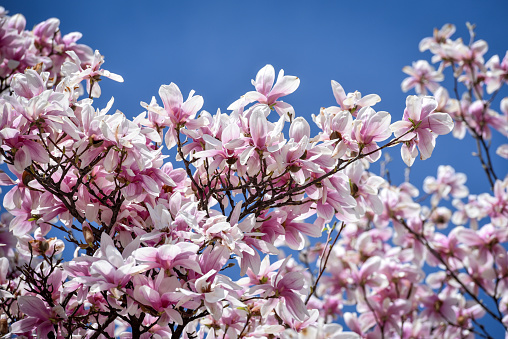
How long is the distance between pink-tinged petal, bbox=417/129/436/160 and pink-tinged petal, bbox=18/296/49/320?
3.68ft

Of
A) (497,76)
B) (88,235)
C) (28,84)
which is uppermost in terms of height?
(497,76)

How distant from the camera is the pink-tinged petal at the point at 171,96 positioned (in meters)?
1.16

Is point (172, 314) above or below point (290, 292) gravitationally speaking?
below

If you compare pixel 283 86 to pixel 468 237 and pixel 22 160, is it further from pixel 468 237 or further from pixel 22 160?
pixel 468 237

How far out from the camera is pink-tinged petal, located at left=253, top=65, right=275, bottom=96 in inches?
49.9

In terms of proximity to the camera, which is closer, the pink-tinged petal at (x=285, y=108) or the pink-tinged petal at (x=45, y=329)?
the pink-tinged petal at (x=45, y=329)

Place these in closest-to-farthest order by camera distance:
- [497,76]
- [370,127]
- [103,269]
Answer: [103,269] < [370,127] < [497,76]

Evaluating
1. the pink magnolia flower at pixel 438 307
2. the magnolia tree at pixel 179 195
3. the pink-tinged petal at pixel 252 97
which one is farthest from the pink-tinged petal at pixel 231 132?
the pink magnolia flower at pixel 438 307

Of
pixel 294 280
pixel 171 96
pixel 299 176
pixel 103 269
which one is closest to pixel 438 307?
pixel 294 280

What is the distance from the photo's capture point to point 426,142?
3.94 ft

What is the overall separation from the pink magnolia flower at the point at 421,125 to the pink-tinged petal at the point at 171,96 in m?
0.60

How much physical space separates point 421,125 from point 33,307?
3.83ft

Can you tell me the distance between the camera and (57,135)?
1193 mm

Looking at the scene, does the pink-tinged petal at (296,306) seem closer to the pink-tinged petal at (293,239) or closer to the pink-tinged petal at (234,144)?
the pink-tinged petal at (293,239)
